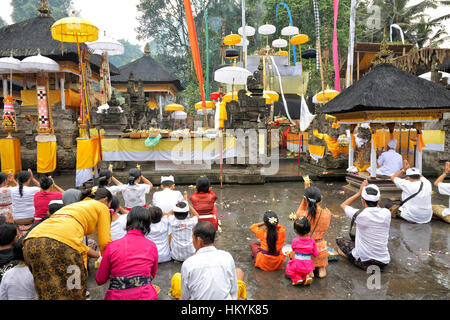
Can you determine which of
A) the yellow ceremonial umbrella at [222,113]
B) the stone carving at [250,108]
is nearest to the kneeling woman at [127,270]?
the stone carving at [250,108]

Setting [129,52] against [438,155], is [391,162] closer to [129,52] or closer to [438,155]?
[438,155]

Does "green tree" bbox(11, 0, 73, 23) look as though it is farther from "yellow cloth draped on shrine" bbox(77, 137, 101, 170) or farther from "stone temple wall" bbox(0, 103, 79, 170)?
"yellow cloth draped on shrine" bbox(77, 137, 101, 170)

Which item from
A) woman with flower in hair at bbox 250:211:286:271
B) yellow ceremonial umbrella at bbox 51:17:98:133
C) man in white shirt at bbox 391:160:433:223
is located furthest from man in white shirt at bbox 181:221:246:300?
yellow ceremonial umbrella at bbox 51:17:98:133

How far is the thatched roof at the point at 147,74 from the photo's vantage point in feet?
79.6

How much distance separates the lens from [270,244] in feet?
14.0

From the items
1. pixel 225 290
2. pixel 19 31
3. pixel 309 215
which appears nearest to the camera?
pixel 225 290

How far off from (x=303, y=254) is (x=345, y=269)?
1.05 m

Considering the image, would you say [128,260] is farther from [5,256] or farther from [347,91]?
[347,91]

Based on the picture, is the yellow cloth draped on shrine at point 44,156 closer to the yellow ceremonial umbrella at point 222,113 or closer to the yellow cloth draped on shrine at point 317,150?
the yellow ceremonial umbrella at point 222,113

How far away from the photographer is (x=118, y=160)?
36.8 feet

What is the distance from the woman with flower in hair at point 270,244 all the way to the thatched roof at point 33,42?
47.5 ft

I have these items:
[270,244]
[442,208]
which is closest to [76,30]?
[270,244]

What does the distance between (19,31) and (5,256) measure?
57.7ft

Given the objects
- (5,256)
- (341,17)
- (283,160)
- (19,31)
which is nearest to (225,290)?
(5,256)
